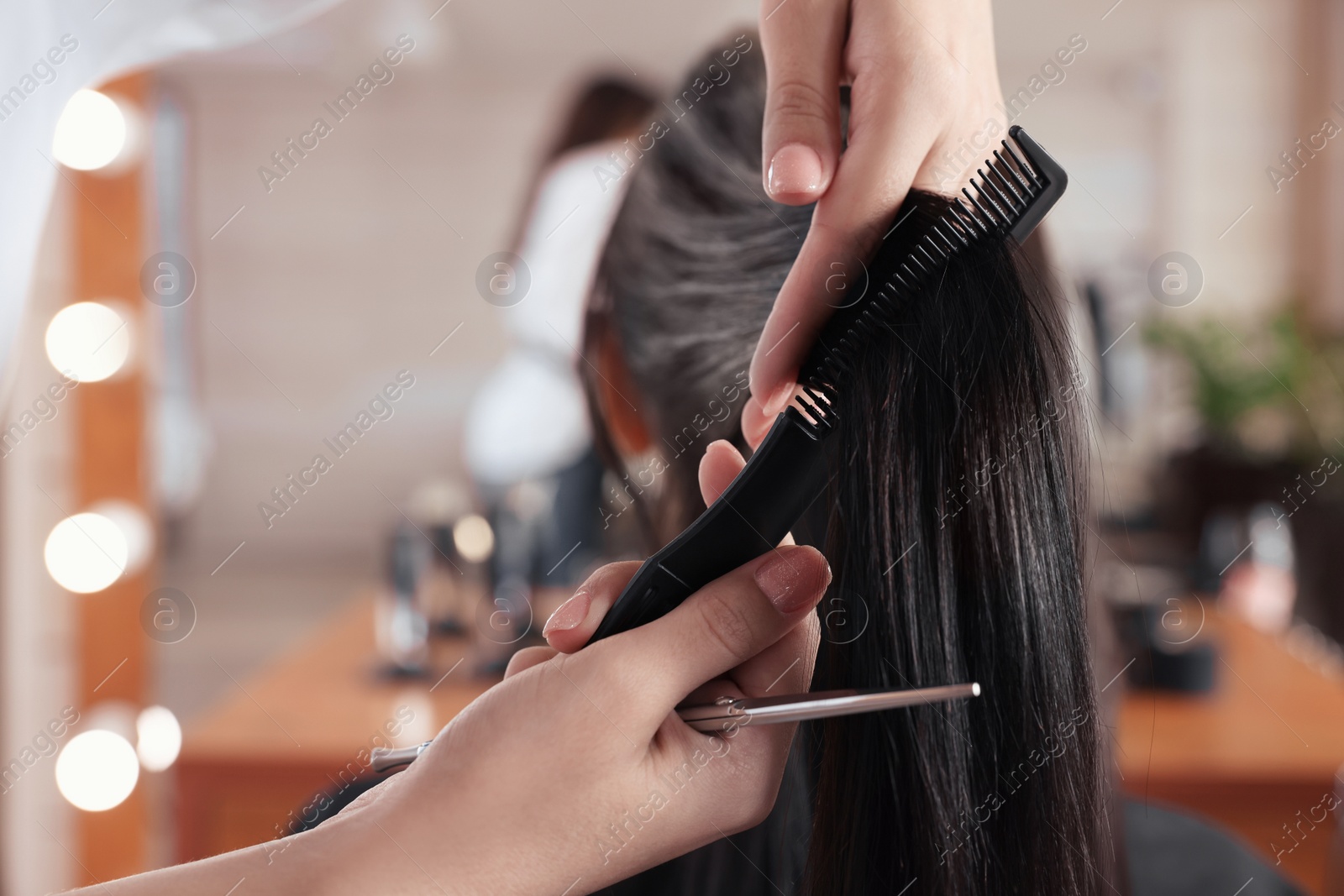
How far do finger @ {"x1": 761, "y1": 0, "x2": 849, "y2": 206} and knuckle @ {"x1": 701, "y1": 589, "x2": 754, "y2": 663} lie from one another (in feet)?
0.57

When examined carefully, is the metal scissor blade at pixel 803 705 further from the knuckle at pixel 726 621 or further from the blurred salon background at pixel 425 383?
the blurred salon background at pixel 425 383

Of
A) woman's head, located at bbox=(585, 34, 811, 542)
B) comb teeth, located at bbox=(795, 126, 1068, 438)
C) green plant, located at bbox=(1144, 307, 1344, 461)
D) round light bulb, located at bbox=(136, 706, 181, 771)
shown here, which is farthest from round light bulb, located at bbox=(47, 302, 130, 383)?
green plant, located at bbox=(1144, 307, 1344, 461)

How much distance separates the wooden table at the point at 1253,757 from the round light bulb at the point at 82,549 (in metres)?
1.37

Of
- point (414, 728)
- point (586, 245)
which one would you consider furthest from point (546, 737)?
point (586, 245)

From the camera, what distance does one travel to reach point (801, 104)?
0.42m

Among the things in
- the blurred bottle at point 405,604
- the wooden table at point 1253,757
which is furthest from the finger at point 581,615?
the blurred bottle at point 405,604

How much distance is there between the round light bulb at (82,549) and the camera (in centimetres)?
141

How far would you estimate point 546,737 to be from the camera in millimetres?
317

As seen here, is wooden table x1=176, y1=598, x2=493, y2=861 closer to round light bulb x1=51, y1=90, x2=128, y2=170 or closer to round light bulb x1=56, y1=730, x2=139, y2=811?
round light bulb x1=56, y1=730, x2=139, y2=811

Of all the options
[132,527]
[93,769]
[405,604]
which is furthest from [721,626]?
[93,769]

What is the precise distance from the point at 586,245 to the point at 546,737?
1.63 meters

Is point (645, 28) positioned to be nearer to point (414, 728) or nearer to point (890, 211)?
point (414, 728)

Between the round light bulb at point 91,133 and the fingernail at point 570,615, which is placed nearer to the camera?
the fingernail at point 570,615

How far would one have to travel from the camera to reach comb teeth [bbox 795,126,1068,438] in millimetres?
347
